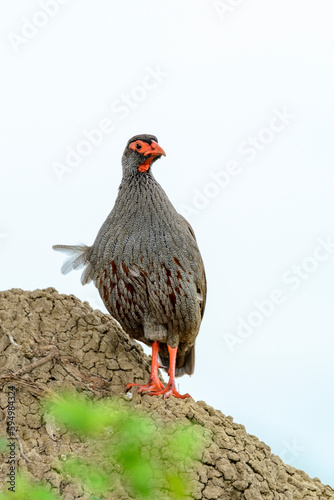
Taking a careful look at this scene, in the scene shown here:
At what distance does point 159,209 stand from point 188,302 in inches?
38.8

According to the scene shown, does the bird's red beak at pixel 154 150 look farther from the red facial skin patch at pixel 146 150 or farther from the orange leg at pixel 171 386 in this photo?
the orange leg at pixel 171 386

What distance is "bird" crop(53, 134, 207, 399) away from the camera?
22.8 ft

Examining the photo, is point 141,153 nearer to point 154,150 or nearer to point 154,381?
point 154,150

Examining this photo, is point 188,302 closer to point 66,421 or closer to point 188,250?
point 188,250

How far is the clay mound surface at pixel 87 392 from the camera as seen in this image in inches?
233

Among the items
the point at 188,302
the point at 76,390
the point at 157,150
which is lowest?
the point at 76,390

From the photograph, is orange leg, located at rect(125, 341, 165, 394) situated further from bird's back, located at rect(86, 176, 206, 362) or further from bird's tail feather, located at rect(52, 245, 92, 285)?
bird's tail feather, located at rect(52, 245, 92, 285)

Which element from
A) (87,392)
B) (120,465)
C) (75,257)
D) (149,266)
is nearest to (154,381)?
(87,392)

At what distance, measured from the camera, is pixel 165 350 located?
7617 mm

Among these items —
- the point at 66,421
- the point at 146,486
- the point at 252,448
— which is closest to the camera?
the point at 66,421

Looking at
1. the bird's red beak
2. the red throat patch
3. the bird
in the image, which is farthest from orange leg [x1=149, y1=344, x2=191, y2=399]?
the bird's red beak

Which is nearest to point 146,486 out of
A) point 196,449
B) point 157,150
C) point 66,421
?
point 66,421

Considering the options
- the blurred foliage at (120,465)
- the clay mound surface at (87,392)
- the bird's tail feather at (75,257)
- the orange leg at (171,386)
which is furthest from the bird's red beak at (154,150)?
the blurred foliage at (120,465)

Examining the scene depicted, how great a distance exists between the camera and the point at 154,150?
7117 millimetres
